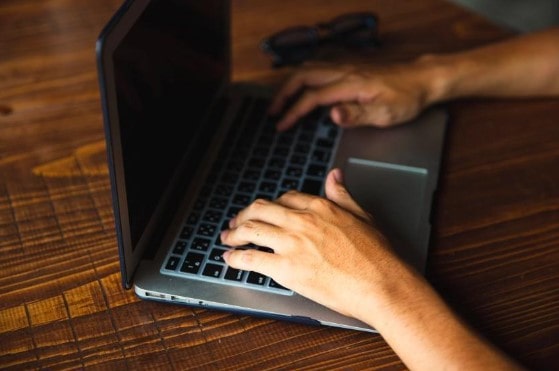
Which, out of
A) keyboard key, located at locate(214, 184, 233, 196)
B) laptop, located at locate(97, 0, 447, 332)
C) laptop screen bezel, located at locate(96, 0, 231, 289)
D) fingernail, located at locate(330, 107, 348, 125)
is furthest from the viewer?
fingernail, located at locate(330, 107, 348, 125)

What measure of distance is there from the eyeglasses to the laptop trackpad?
0.32m

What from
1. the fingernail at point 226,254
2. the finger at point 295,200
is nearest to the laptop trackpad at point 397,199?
the finger at point 295,200

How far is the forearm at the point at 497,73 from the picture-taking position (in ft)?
3.81

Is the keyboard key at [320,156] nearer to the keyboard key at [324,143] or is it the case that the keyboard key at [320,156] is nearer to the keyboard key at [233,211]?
the keyboard key at [324,143]

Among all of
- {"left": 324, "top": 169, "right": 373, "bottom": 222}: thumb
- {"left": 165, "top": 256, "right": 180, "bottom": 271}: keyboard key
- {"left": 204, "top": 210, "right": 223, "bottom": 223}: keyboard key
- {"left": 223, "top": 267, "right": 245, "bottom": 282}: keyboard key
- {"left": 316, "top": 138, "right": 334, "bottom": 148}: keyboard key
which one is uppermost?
{"left": 324, "top": 169, "right": 373, "bottom": 222}: thumb

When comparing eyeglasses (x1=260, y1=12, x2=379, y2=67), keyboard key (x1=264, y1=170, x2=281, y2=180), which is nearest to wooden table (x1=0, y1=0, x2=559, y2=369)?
eyeglasses (x1=260, y1=12, x2=379, y2=67)

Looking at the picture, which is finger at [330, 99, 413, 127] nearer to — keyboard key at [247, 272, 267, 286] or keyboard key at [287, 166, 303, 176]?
keyboard key at [287, 166, 303, 176]

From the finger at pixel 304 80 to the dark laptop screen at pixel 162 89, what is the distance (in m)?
0.11

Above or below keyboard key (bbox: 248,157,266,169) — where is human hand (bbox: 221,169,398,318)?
above

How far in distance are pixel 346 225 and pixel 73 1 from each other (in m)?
0.88

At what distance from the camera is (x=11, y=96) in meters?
1.16

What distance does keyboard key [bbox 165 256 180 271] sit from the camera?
0.84m

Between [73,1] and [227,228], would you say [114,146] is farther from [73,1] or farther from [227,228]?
[73,1]

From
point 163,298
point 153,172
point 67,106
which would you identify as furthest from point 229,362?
point 67,106
